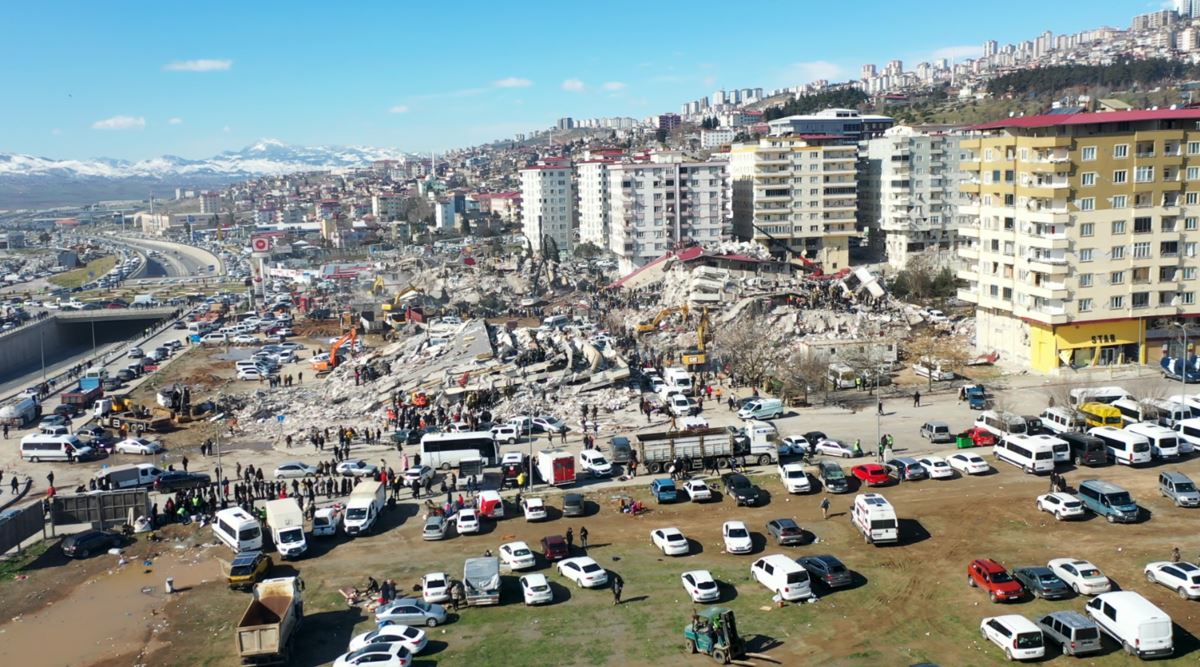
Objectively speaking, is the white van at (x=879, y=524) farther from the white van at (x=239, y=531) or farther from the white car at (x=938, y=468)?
the white van at (x=239, y=531)

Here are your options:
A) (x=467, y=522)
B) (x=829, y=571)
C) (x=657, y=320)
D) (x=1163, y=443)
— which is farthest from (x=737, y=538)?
(x=657, y=320)

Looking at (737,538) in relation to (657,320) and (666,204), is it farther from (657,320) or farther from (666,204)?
(666,204)

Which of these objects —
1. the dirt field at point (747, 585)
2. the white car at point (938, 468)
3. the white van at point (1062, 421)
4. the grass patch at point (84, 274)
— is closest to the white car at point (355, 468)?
the dirt field at point (747, 585)

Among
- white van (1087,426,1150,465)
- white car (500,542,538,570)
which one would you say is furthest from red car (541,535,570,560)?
white van (1087,426,1150,465)

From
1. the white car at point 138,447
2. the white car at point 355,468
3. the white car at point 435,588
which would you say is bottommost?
the white car at point 138,447

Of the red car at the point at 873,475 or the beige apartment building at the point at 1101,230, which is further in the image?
the beige apartment building at the point at 1101,230

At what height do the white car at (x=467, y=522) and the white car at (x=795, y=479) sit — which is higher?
Answer: the white car at (x=795, y=479)

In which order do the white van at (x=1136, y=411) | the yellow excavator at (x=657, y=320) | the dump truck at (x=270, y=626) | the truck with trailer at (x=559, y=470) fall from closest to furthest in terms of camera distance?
the dump truck at (x=270, y=626) → the truck with trailer at (x=559, y=470) → the white van at (x=1136, y=411) → the yellow excavator at (x=657, y=320)
